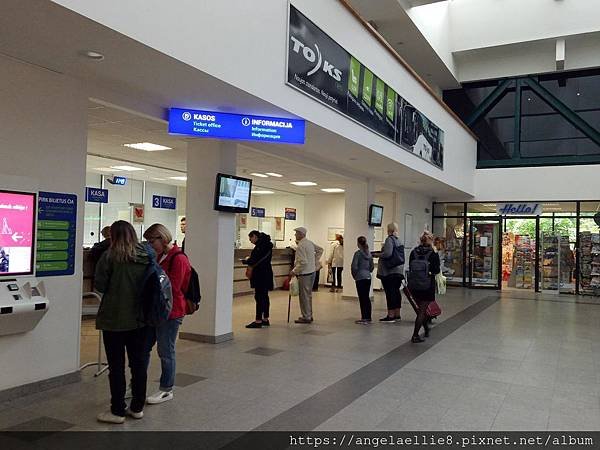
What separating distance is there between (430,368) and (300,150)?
4.07 metres

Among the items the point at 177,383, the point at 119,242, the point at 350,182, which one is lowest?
the point at 177,383

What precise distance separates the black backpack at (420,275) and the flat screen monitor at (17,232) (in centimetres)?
Result: 479

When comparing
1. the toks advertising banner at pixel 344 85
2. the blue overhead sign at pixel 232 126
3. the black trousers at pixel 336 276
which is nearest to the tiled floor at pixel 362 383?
the blue overhead sign at pixel 232 126

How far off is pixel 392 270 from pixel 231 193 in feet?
11.2

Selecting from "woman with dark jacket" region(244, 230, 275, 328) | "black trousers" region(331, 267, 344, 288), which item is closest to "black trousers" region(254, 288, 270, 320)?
"woman with dark jacket" region(244, 230, 275, 328)

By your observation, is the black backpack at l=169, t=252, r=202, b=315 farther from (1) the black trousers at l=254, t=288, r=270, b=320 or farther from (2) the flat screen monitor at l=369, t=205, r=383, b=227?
(2) the flat screen monitor at l=369, t=205, r=383, b=227

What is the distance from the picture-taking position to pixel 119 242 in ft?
12.1

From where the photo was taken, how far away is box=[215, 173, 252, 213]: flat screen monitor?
21.2ft

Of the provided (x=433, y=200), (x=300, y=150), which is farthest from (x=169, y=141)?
(x=433, y=200)

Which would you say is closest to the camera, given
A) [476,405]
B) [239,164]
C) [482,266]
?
[476,405]

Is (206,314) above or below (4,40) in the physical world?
below

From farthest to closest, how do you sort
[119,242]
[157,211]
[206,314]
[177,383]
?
[157,211]
[206,314]
[177,383]
[119,242]

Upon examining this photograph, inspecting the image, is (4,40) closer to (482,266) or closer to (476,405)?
(476,405)

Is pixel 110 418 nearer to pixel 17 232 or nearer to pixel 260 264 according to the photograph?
pixel 17 232
